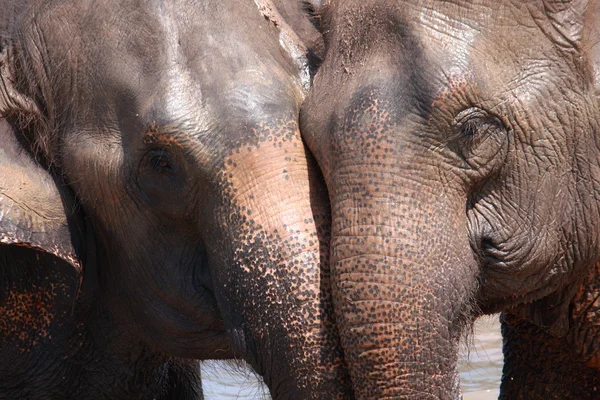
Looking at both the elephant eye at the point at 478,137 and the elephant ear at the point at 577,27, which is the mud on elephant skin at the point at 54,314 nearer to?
the elephant eye at the point at 478,137

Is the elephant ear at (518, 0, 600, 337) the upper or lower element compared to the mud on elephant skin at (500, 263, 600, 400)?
upper

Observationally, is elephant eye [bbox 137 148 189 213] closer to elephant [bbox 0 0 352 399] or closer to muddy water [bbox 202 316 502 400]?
elephant [bbox 0 0 352 399]

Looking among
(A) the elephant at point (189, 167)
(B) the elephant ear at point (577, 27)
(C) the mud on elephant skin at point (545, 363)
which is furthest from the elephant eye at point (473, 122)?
(C) the mud on elephant skin at point (545, 363)

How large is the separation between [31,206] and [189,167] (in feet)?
2.25

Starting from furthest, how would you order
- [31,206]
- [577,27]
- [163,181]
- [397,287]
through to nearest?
1. [31,206]
2. [163,181]
3. [577,27]
4. [397,287]

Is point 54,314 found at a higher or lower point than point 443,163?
lower

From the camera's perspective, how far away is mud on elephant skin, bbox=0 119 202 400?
499 cm

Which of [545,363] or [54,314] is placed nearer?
[54,314]

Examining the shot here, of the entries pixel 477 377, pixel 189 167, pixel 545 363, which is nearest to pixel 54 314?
pixel 189 167

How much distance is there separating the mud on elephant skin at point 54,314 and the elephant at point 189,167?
0.03m

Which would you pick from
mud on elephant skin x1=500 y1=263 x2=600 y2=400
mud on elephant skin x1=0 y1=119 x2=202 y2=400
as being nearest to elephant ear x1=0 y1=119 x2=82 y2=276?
mud on elephant skin x1=0 y1=119 x2=202 y2=400

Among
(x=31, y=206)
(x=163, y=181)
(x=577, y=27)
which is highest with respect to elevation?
(x=577, y=27)

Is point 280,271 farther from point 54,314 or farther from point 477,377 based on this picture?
point 477,377

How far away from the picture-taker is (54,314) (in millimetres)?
5211
